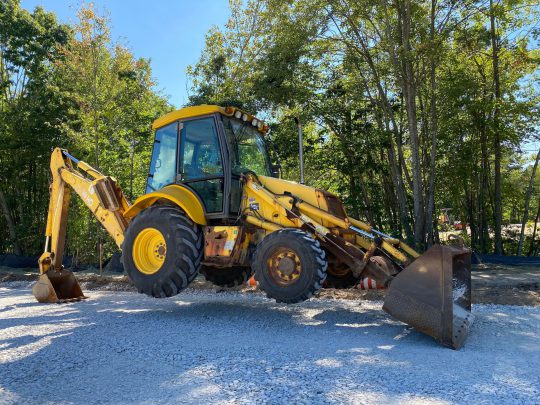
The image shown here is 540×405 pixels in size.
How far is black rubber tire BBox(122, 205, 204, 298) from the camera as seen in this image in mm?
4777

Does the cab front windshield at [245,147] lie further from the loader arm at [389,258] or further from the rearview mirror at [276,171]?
the loader arm at [389,258]

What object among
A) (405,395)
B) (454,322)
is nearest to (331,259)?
(454,322)

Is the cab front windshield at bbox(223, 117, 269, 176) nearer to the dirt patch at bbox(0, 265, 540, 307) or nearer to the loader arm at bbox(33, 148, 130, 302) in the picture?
the loader arm at bbox(33, 148, 130, 302)

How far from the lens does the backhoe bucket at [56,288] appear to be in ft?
20.9

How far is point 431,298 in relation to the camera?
12.6ft

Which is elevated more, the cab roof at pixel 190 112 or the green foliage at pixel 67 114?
the green foliage at pixel 67 114

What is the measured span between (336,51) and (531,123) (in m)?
5.61

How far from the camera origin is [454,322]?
4004 mm

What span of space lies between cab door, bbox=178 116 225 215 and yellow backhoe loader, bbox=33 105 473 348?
1 centimetres

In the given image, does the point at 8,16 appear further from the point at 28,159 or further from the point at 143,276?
the point at 143,276

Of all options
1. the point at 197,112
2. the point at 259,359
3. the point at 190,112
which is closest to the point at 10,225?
the point at 190,112

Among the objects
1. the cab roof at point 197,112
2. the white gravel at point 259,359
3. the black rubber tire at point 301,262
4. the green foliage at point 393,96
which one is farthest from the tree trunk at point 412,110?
the black rubber tire at point 301,262

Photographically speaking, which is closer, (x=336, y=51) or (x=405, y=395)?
(x=405, y=395)

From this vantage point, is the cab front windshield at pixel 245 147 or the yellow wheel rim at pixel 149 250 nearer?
the yellow wheel rim at pixel 149 250
